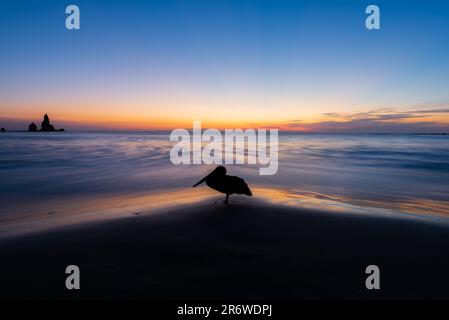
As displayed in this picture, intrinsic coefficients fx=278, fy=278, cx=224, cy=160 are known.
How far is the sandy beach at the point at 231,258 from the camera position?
9.61 feet

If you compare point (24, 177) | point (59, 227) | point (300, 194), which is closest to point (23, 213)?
point (59, 227)

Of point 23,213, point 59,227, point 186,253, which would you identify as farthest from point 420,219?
point 23,213

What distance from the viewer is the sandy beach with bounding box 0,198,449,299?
2928mm

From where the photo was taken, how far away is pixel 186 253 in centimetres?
372

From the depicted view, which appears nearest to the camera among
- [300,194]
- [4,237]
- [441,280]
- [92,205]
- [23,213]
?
[441,280]

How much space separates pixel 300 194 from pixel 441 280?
17.5ft

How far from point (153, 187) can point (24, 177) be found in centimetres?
595

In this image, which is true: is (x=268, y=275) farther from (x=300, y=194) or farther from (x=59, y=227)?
(x=300, y=194)

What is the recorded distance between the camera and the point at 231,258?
3.59m

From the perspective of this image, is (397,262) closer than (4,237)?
Yes
